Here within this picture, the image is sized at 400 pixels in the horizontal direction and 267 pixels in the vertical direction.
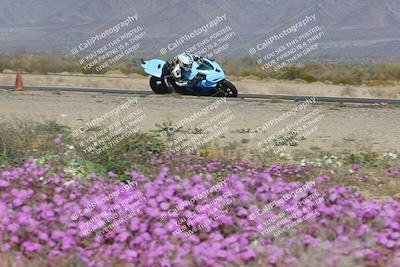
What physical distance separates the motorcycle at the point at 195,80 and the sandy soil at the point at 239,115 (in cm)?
49

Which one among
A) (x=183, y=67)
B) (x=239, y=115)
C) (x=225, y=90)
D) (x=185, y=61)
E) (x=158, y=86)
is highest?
(x=185, y=61)

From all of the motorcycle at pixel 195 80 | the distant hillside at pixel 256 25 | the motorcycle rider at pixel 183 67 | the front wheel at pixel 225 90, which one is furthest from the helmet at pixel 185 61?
the distant hillside at pixel 256 25

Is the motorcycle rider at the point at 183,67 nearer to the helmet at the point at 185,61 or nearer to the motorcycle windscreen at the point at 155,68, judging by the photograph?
the helmet at the point at 185,61

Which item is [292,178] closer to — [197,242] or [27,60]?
[197,242]

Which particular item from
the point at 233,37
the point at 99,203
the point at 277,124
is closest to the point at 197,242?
the point at 99,203

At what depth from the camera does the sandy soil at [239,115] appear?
14594 millimetres

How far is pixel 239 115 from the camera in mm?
19328

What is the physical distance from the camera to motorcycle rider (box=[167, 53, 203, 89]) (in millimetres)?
22672

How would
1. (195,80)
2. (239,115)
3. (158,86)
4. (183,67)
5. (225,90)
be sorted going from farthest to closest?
1. (158,86)
2. (225,90)
3. (195,80)
4. (183,67)
5. (239,115)

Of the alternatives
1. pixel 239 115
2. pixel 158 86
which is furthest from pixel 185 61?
pixel 239 115

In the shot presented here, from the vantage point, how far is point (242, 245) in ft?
17.1

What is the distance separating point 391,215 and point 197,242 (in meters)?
1.47

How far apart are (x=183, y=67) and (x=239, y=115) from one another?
4080mm

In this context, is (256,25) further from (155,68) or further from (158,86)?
(155,68)
